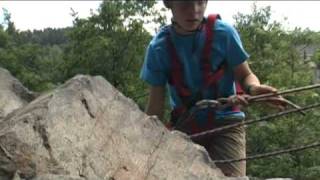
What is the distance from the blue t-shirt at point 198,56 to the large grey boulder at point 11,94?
0.88 metres

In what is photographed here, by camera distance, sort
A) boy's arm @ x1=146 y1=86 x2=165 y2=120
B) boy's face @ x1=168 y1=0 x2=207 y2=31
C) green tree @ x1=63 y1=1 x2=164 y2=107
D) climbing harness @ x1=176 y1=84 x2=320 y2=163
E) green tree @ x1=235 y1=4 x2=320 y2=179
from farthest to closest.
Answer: green tree @ x1=63 y1=1 x2=164 y2=107 < green tree @ x1=235 y1=4 x2=320 y2=179 < boy's arm @ x1=146 y1=86 x2=165 y2=120 < boy's face @ x1=168 y1=0 x2=207 y2=31 < climbing harness @ x1=176 y1=84 x2=320 y2=163

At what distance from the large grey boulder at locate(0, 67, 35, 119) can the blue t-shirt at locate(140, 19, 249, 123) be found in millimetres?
875

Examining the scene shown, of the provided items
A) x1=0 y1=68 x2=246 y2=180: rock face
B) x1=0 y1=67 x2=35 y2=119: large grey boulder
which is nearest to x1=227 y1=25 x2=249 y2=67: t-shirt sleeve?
x1=0 y1=68 x2=246 y2=180: rock face

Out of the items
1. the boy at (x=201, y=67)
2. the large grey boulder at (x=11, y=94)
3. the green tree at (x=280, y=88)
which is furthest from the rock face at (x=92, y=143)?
Result: the green tree at (x=280, y=88)

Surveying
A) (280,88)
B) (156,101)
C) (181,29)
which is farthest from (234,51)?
(280,88)

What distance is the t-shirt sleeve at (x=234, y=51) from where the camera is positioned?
11.9 feet

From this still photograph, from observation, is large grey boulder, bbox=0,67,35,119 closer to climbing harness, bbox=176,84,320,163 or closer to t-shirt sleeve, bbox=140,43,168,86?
t-shirt sleeve, bbox=140,43,168,86

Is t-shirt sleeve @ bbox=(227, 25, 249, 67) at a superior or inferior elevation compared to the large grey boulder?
superior

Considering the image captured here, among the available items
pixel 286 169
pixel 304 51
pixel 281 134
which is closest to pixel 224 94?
pixel 286 169

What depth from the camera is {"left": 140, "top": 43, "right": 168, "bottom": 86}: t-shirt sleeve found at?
3.68 metres

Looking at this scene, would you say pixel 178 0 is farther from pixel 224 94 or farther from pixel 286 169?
pixel 286 169

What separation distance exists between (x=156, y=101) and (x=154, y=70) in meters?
0.23

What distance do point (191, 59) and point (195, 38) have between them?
0.11 meters

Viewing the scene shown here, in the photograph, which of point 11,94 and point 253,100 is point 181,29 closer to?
point 253,100
